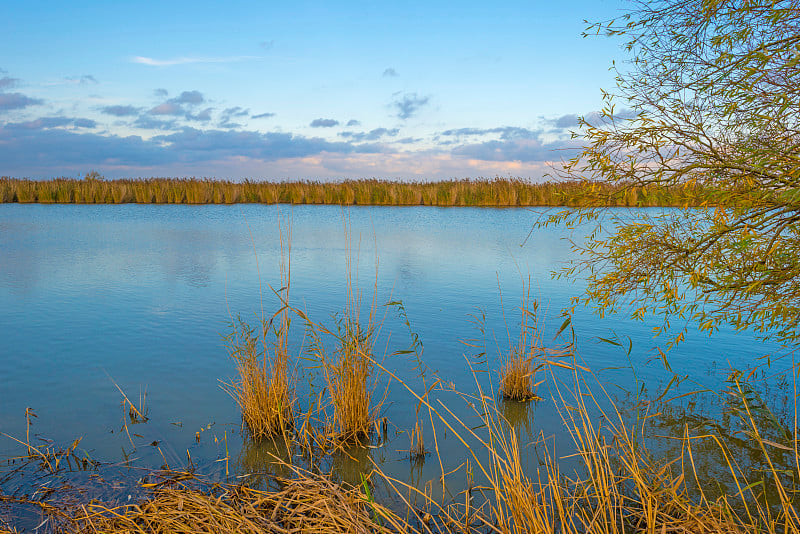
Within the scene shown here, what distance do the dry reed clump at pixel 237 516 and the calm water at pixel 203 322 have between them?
0.94 m

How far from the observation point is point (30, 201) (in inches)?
1134

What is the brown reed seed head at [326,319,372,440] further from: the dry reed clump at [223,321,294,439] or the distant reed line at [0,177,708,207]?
the distant reed line at [0,177,708,207]

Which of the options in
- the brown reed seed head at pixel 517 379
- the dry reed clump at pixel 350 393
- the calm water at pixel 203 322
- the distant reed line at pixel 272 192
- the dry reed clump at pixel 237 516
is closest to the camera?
the dry reed clump at pixel 237 516

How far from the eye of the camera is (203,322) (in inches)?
285

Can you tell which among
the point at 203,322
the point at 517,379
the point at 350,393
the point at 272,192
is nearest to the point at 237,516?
the point at 350,393

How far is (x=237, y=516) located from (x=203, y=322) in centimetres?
508

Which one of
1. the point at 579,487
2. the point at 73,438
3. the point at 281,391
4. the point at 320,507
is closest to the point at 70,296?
the point at 73,438

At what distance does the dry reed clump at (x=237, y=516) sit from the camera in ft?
8.09

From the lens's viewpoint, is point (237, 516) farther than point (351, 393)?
No

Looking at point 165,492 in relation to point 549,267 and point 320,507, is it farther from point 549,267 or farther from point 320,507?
point 549,267

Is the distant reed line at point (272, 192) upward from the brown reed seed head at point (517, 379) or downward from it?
upward

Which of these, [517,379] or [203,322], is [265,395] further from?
[203,322]

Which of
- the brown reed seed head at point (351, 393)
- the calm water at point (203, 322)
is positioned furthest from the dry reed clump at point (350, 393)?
the calm water at point (203, 322)

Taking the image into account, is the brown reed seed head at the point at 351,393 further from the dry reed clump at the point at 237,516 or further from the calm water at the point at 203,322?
the dry reed clump at the point at 237,516
